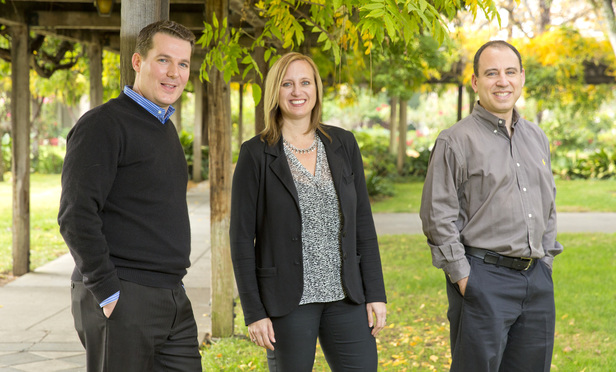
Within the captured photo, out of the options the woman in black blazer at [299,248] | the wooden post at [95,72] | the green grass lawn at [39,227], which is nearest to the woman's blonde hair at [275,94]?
the woman in black blazer at [299,248]

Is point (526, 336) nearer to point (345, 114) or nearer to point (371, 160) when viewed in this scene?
point (371, 160)

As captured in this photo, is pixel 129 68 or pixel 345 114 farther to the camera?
pixel 345 114

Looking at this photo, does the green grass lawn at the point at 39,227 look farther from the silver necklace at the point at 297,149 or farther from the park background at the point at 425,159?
the silver necklace at the point at 297,149

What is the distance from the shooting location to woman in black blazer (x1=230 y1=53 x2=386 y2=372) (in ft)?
8.48

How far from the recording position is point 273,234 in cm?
259

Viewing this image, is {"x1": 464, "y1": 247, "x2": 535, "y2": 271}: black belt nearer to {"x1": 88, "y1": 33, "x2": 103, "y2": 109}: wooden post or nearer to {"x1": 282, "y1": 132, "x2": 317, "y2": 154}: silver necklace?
{"x1": 282, "y1": 132, "x2": 317, "y2": 154}: silver necklace

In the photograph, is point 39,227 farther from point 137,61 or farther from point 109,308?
point 109,308

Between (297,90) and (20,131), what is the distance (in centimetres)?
572

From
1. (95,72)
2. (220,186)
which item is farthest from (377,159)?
(220,186)

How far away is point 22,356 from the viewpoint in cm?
479

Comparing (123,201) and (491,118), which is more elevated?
(491,118)

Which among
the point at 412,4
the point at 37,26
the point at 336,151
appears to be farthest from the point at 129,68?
the point at 37,26

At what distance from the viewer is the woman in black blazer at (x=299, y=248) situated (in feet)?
8.48

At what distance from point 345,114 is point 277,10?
126 ft
